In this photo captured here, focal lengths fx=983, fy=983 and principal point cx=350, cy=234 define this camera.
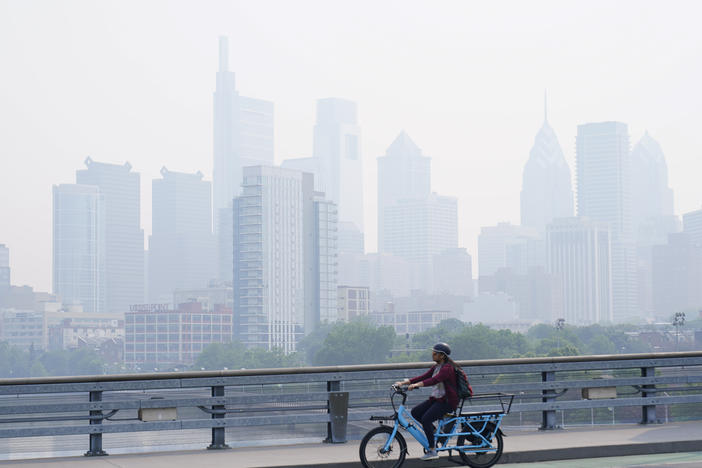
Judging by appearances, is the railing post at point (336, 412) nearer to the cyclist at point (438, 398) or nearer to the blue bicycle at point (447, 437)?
the blue bicycle at point (447, 437)

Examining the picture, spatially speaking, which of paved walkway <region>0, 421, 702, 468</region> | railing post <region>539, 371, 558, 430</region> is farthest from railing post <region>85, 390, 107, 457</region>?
railing post <region>539, 371, 558, 430</region>

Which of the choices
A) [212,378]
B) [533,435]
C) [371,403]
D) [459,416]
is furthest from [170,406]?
[533,435]

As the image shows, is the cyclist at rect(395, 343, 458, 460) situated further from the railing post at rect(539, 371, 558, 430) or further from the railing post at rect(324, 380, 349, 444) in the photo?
the railing post at rect(539, 371, 558, 430)

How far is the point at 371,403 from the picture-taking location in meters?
15.8

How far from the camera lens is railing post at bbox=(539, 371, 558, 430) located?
53.4 ft

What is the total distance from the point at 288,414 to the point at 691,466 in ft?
20.3

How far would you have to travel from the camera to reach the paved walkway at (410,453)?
13375mm

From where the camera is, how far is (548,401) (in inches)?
642

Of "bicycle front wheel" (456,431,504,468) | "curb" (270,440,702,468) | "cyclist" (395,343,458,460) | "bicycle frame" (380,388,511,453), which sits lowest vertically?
"curb" (270,440,702,468)

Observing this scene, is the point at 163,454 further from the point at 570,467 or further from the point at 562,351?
the point at 562,351

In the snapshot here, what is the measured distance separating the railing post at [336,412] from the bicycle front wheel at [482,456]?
2.53m

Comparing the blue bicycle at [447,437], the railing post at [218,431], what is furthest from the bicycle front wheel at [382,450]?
the railing post at [218,431]

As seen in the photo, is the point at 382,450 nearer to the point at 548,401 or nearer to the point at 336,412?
the point at 336,412

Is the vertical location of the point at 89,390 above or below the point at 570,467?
above
